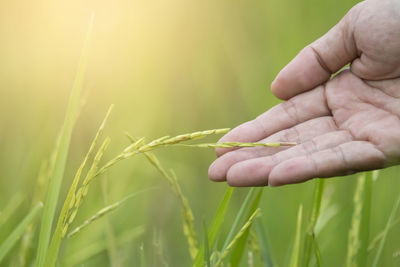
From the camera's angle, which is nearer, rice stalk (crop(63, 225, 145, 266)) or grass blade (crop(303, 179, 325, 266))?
grass blade (crop(303, 179, 325, 266))

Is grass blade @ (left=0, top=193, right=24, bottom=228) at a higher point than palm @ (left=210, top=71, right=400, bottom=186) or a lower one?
higher

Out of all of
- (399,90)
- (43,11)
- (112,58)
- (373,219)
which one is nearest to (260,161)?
(399,90)

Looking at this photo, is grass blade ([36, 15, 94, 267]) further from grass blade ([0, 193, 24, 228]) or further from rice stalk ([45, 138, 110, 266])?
grass blade ([0, 193, 24, 228])

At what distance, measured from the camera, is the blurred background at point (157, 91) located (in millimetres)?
1878

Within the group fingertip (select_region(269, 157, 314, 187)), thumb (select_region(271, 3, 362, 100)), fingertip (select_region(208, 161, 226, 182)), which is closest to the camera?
fingertip (select_region(269, 157, 314, 187))

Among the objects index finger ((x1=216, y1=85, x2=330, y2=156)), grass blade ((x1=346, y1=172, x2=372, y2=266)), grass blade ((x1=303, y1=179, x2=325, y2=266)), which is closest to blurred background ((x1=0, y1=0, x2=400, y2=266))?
index finger ((x1=216, y1=85, x2=330, y2=156))

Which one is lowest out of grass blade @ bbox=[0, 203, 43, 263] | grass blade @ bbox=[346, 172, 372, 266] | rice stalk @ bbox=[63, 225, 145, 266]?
grass blade @ bbox=[346, 172, 372, 266]

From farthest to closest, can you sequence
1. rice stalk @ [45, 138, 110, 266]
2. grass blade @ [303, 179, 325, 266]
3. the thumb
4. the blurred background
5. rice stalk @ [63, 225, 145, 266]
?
1. the blurred background
2. the thumb
3. rice stalk @ [63, 225, 145, 266]
4. grass blade @ [303, 179, 325, 266]
5. rice stalk @ [45, 138, 110, 266]

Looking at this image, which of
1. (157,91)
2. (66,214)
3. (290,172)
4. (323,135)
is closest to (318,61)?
(323,135)

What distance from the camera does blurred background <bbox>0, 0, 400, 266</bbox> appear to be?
1.88 m

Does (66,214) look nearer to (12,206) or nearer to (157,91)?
(12,206)

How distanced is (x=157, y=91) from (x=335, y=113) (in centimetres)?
107

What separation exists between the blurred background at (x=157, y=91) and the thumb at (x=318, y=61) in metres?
0.43

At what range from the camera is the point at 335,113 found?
1.63m
